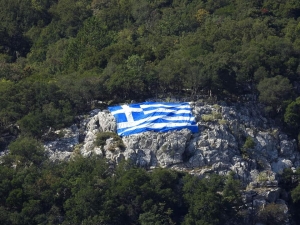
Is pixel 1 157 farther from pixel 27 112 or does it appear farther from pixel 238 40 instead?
pixel 238 40

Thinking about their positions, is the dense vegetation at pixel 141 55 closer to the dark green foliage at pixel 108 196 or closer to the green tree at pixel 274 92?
the green tree at pixel 274 92

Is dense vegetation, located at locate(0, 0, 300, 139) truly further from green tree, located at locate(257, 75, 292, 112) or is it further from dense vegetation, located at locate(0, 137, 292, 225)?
dense vegetation, located at locate(0, 137, 292, 225)

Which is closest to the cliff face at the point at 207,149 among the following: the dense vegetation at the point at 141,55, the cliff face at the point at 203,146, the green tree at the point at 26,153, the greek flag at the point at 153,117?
the cliff face at the point at 203,146

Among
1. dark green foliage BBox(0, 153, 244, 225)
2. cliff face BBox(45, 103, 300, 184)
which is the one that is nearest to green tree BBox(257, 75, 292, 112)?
cliff face BBox(45, 103, 300, 184)

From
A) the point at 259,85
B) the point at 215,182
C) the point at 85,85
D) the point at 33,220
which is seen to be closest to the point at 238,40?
the point at 259,85

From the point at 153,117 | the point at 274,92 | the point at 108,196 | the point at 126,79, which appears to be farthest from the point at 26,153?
the point at 274,92

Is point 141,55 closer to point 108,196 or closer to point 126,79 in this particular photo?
point 126,79
